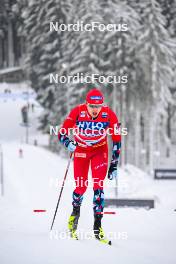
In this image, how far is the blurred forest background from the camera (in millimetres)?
22594

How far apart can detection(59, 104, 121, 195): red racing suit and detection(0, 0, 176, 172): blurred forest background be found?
13.3 m

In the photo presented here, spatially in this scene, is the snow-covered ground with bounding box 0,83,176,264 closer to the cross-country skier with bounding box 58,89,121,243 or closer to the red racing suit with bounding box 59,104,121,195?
the cross-country skier with bounding box 58,89,121,243

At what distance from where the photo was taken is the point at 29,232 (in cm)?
685

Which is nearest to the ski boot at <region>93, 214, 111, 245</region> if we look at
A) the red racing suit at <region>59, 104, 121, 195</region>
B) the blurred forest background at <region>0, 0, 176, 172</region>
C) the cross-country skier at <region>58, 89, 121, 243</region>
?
the cross-country skier at <region>58, 89, 121, 243</region>

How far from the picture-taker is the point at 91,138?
6.37 m

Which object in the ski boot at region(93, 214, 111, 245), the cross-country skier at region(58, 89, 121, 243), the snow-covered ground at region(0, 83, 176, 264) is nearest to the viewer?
the snow-covered ground at region(0, 83, 176, 264)

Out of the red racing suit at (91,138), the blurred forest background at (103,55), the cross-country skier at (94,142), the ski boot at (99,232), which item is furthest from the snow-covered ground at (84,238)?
the blurred forest background at (103,55)

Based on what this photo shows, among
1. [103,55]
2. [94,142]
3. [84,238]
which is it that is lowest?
[84,238]

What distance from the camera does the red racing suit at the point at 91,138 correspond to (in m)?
6.36

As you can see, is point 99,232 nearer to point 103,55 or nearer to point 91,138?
point 91,138

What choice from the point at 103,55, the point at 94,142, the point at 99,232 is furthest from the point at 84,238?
the point at 103,55

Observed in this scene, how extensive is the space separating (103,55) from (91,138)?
19.5m

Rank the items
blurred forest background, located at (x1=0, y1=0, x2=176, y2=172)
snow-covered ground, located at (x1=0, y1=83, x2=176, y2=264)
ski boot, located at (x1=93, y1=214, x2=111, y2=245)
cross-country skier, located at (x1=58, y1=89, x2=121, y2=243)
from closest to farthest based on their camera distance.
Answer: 1. snow-covered ground, located at (x1=0, y1=83, x2=176, y2=264)
2. ski boot, located at (x1=93, y1=214, x2=111, y2=245)
3. cross-country skier, located at (x1=58, y1=89, x2=121, y2=243)
4. blurred forest background, located at (x1=0, y1=0, x2=176, y2=172)

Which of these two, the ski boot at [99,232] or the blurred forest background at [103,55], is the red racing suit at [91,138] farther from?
the blurred forest background at [103,55]
